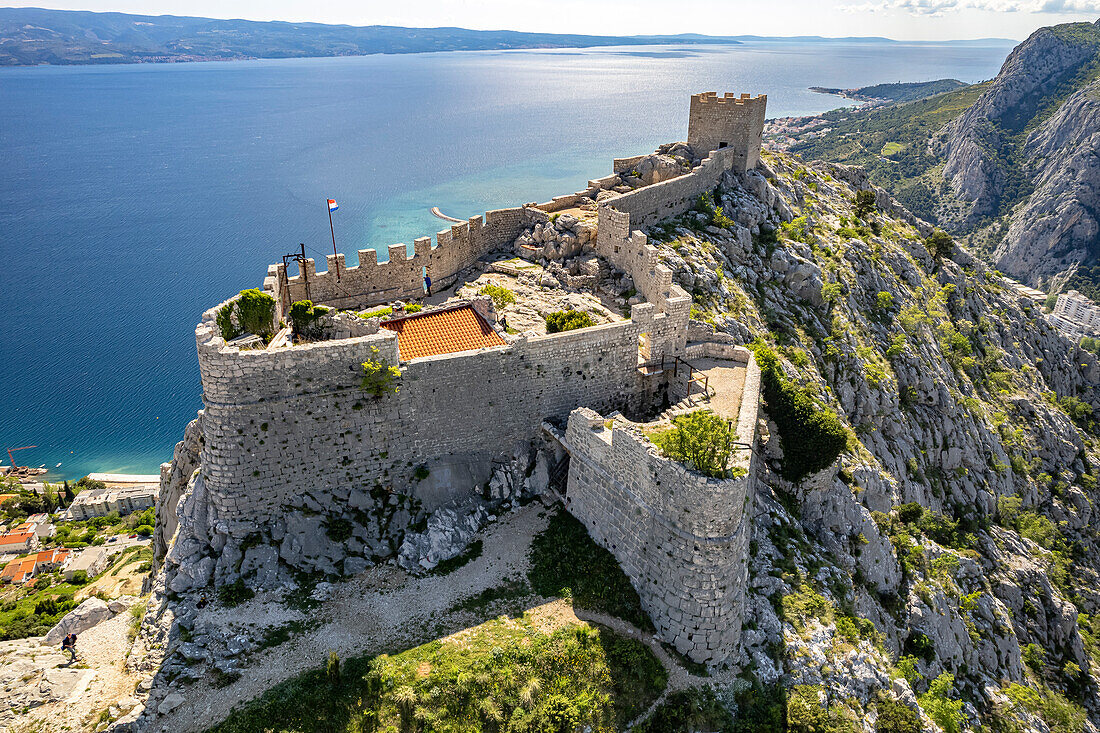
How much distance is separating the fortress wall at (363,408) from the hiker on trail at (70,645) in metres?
5.73

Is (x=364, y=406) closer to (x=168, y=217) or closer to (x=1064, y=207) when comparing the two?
(x=168, y=217)

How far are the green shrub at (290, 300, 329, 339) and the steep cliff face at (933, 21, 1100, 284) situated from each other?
143 meters

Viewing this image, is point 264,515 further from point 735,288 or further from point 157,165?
point 157,165

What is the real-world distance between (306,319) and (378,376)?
12.7 feet

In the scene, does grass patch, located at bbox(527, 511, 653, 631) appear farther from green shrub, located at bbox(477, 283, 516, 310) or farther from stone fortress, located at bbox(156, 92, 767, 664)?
green shrub, located at bbox(477, 283, 516, 310)

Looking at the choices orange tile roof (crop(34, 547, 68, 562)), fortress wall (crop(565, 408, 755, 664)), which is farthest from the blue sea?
fortress wall (crop(565, 408, 755, 664))

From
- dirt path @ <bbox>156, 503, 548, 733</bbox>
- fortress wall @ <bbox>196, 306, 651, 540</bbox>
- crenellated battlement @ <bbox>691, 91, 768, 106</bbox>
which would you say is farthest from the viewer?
crenellated battlement @ <bbox>691, 91, 768, 106</bbox>

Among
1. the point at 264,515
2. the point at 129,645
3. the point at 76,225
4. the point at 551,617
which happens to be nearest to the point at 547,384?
the point at 551,617

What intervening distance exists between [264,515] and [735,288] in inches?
1043

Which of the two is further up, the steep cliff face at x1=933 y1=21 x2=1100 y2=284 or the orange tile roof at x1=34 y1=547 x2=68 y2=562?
the steep cliff face at x1=933 y1=21 x2=1100 y2=284

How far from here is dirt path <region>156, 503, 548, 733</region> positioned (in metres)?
18.4

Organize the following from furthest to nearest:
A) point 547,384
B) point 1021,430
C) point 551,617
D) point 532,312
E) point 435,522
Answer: point 1021,430
point 532,312
point 547,384
point 435,522
point 551,617

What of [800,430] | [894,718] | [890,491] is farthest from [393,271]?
[890,491]

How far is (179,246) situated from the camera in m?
93.4
